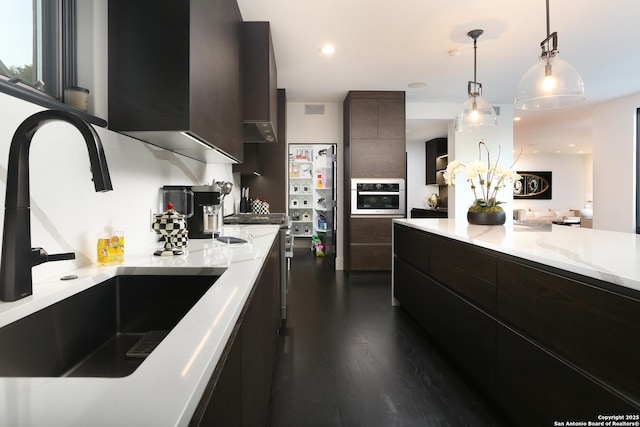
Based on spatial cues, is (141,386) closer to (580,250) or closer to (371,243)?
(580,250)

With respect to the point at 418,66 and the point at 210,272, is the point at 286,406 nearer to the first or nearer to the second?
the point at 210,272

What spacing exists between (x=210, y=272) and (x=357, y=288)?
322 centimetres

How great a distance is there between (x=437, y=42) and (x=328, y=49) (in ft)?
3.58

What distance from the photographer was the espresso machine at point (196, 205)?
1982 millimetres

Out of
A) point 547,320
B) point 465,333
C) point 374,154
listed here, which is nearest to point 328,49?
point 374,154

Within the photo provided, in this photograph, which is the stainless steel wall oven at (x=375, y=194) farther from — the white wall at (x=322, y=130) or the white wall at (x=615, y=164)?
the white wall at (x=615, y=164)

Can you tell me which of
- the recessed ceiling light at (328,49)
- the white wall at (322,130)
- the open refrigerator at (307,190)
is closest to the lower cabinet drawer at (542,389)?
the recessed ceiling light at (328,49)

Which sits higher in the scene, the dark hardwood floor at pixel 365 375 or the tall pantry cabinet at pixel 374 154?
the tall pantry cabinet at pixel 374 154

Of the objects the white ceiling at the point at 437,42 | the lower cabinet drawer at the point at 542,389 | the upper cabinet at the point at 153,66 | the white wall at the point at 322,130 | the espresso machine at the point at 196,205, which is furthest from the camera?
the white wall at the point at 322,130

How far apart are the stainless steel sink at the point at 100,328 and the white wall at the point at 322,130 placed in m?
4.45

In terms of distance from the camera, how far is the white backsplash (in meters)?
1.02

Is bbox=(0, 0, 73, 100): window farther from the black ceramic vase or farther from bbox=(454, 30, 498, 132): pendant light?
bbox=(454, 30, 498, 132): pendant light

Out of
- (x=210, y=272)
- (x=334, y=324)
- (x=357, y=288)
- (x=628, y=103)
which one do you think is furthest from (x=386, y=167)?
(x=210, y=272)

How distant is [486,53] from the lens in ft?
12.3
